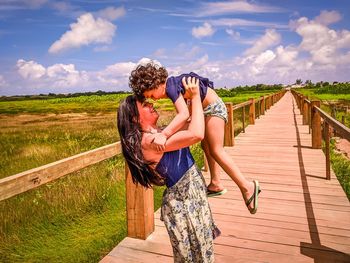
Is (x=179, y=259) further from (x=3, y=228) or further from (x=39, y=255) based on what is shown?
(x=3, y=228)

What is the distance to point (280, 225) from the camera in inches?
136

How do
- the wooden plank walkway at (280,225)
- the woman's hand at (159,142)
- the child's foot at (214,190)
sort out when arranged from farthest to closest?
the wooden plank walkway at (280,225)
the child's foot at (214,190)
the woman's hand at (159,142)

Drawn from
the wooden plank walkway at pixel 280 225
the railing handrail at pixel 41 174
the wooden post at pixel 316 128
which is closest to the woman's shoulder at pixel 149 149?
the railing handrail at pixel 41 174

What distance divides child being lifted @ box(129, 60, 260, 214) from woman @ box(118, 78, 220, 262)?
8 centimetres

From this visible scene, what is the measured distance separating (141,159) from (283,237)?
216cm

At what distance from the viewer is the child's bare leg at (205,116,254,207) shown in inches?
90.7

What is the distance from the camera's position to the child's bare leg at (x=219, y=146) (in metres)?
2.30

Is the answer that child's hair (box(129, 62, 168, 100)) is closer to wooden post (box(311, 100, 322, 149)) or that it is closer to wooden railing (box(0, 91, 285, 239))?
wooden railing (box(0, 91, 285, 239))

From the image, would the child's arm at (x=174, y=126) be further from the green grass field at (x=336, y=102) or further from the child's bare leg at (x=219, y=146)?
the green grass field at (x=336, y=102)

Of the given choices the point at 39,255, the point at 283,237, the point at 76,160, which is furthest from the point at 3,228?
the point at 283,237

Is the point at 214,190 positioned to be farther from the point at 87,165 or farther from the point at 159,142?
the point at 159,142

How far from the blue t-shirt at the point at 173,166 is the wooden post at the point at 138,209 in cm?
120

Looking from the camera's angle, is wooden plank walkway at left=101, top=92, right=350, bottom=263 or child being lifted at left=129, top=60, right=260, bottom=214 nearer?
child being lifted at left=129, top=60, right=260, bottom=214

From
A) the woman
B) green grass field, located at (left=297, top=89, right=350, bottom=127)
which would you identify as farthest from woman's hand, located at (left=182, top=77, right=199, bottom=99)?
green grass field, located at (left=297, top=89, right=350, bottom=127)
